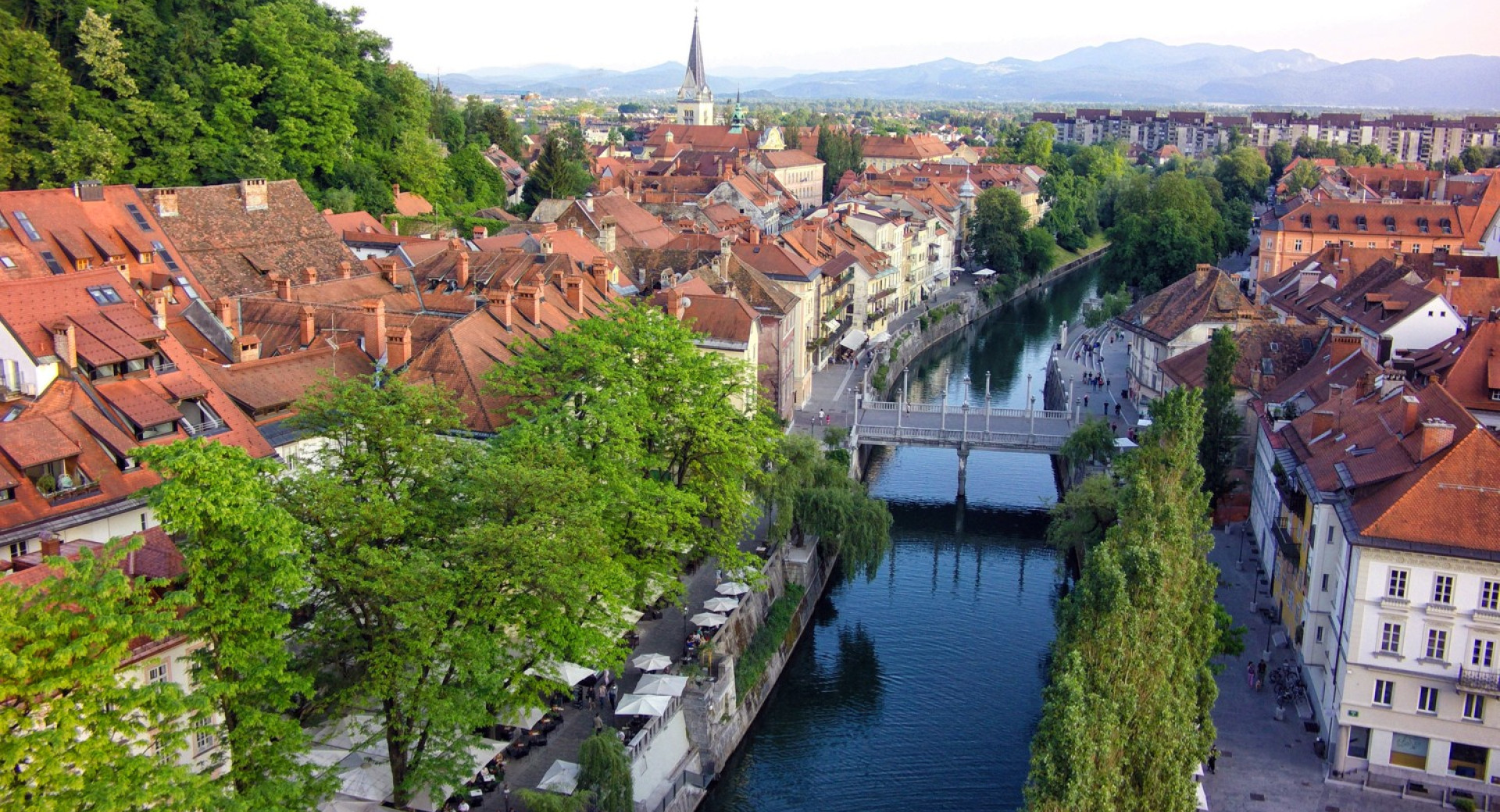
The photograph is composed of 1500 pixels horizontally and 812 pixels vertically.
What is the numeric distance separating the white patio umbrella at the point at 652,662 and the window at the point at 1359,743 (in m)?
16.2

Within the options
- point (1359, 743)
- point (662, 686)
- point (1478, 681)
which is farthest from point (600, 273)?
point (1478, 681)

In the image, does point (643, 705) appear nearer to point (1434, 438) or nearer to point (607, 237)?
point (1434, 438)

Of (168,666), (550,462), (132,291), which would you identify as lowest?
(168,666)

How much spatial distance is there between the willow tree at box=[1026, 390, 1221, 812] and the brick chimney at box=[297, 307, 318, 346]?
82.2 ft

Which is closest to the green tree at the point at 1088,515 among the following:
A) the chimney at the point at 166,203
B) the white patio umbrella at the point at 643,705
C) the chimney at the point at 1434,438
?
the chimney at the point at 1434,438

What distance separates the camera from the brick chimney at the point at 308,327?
40719mm

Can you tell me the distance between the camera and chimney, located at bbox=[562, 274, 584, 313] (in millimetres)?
47625

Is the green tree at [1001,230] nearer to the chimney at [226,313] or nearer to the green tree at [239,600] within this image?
the chimney at [226,313]

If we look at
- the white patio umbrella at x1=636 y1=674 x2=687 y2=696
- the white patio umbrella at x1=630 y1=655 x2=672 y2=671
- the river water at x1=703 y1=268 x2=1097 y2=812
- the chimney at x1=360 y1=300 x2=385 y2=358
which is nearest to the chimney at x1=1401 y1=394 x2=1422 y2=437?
the river water at x1=703 y1=268 x2=1097 y2=812

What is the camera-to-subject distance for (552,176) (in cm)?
8744

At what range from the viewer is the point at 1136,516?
29.1m

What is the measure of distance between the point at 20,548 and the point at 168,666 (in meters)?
7.07

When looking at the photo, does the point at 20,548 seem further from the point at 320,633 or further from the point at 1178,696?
the point at 1178,696

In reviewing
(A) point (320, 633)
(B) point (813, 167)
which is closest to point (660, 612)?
(A) point (320, 633)
